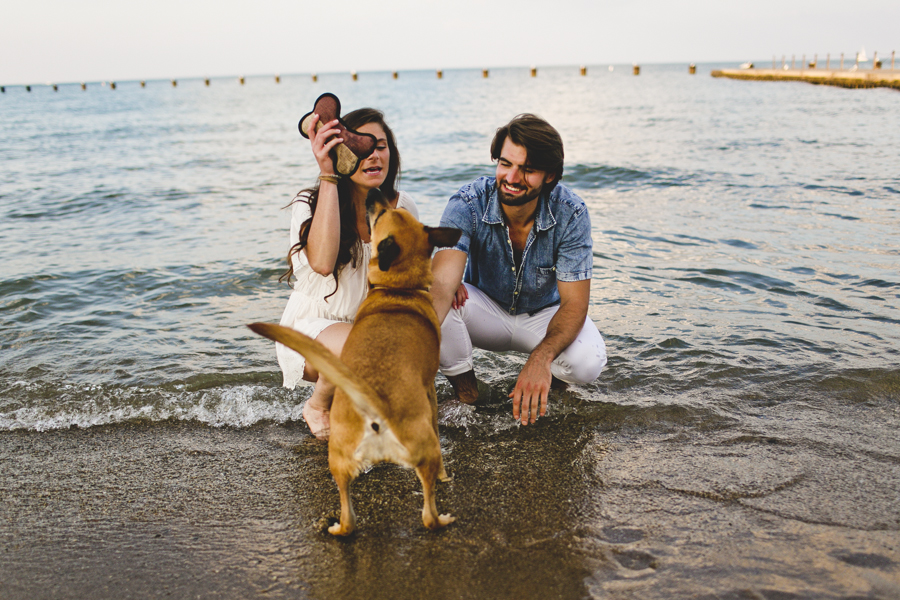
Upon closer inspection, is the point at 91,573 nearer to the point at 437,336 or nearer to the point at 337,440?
the point at 337,440

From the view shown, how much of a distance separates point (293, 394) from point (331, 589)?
2.26m

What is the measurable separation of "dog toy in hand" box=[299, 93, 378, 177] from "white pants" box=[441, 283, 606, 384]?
120 centimetres

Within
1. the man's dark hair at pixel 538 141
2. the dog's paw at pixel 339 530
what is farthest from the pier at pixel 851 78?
the dog's paw at pixel 339 530

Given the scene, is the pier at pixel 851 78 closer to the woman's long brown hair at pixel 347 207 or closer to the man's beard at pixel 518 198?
the man's beard at pixel 518 198

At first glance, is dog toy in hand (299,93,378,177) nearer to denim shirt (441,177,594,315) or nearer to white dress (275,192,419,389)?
white dress (275,192,419,389)

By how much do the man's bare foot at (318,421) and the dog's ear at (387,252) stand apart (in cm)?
121

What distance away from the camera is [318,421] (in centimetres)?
404

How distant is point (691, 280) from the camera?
702 centimetres

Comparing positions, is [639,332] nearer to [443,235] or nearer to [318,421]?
[443,235]

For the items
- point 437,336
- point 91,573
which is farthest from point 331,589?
point 437,336

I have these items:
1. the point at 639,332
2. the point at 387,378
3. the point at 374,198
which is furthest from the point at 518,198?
the point at 639,332

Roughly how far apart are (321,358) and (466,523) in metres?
1.26

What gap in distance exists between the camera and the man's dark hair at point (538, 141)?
3.77 meters

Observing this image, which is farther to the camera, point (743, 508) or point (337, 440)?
point (743, 508)
